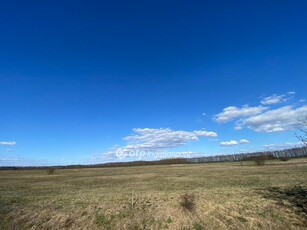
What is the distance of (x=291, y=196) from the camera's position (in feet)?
75.4

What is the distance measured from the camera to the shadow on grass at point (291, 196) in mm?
20459

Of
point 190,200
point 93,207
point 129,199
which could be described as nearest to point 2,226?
point 93,207

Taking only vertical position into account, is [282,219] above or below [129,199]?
below

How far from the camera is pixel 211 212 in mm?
19703

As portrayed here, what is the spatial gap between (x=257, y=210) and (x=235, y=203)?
167cm

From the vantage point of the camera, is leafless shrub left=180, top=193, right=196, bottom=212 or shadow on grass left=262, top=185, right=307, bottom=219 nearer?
leafless shrub left=180, top=193, right=196, bottom=212

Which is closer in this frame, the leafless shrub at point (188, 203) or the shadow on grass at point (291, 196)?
the leafless shrub at point (188, 203)

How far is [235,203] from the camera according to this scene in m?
21.1

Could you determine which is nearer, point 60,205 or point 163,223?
point 163,223

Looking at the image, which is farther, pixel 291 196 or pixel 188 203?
pixel 291 196

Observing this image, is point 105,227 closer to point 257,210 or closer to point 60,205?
point 60,205

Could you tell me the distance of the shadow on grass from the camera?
2046cm

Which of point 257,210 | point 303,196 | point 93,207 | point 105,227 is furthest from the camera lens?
point 303,196

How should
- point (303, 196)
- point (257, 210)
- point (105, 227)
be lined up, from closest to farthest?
point (105, 227)
point (257, 210)
point (303, 196)
